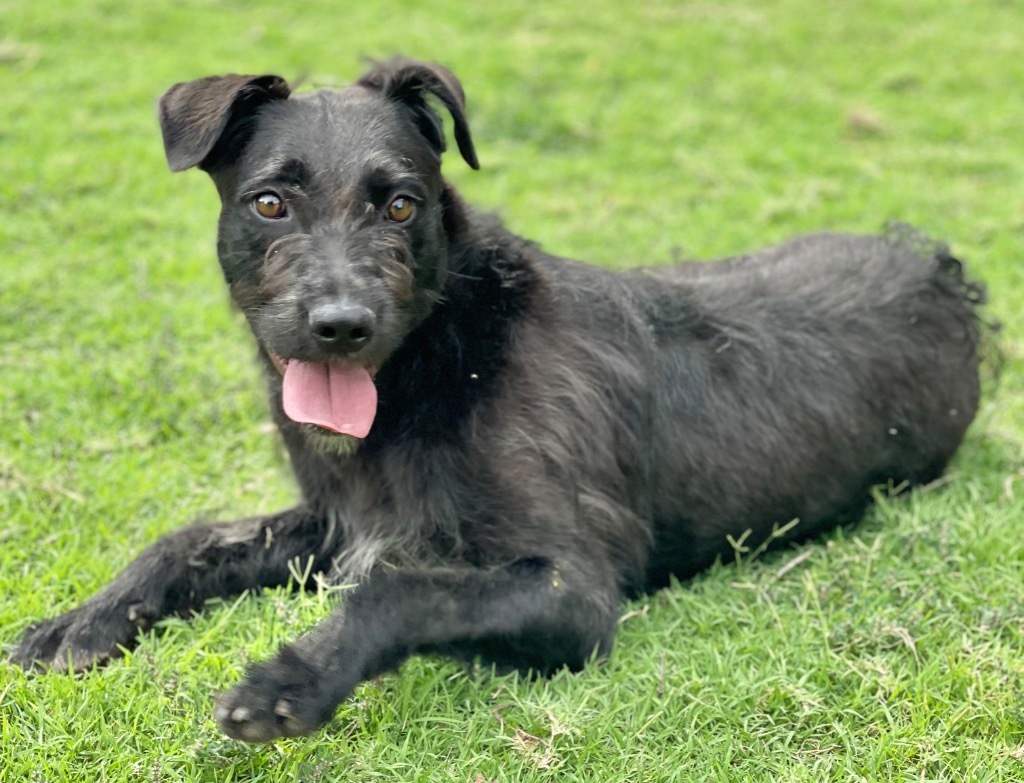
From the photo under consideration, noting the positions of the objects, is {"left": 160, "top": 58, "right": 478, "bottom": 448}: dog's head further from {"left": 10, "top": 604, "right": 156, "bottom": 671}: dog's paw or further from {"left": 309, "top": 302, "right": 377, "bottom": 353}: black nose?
{"left": 10, "top": 604, "right": 156, "bottom": 671}: dog's paw

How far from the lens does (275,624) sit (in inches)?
158

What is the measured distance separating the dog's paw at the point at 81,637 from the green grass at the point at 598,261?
0.40 ft

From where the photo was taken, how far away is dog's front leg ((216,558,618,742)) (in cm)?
322

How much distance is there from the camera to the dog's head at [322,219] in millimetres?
3676

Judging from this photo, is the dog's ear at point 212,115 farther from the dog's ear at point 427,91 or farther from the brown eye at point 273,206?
the dog's ear at point 427,91

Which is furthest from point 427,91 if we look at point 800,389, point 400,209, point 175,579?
point 175,579

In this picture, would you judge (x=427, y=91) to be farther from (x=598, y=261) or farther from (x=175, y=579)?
(x=598, y=261)

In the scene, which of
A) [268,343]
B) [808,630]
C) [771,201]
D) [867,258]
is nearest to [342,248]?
[268,343]

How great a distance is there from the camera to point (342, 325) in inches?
141

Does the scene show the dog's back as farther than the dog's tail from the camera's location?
No

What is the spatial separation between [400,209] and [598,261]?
3.86m

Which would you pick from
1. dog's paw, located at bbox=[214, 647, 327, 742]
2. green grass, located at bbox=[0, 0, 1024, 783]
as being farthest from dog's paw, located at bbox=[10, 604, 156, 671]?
dog's paw, located at bbox=[214, 647, 327, 742]

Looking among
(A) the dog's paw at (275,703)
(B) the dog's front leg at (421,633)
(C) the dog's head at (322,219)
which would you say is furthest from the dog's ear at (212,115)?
(A) the dog's paw at (275,703)

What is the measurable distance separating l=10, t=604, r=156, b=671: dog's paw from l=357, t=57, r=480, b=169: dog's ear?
2.06 m
